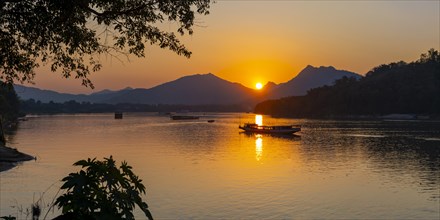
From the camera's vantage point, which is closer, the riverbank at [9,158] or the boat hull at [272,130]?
the riverbank at [9,158]

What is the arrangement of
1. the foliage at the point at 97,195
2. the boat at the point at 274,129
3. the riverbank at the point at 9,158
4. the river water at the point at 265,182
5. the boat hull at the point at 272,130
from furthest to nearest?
the boat at the point at 274,129, the boat hull at the point at 272,130, the riverbank at the point at 9,158, the river water at the point at 265,182, the foliage at the point at 97,195

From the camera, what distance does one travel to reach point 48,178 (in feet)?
159

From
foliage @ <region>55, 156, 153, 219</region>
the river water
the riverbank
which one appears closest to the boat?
the river water

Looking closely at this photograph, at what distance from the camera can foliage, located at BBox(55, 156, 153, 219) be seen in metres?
7.67

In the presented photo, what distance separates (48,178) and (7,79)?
34.4 m

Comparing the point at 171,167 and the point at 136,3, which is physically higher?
the point at 136,3

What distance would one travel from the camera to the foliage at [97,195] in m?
7.67

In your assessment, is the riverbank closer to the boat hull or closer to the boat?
the boat hull

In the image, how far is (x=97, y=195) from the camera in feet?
25.7

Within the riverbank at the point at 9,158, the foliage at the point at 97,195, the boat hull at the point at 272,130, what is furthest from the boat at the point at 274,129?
the foliage at the point at 97,195

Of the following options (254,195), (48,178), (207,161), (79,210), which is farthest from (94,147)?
(79,210)

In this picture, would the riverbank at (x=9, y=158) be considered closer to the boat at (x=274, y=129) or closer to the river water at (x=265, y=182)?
the river water at (x=265, y=182)

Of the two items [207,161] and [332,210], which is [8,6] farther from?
[207,161]

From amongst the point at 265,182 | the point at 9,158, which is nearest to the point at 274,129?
the point at 9,158
